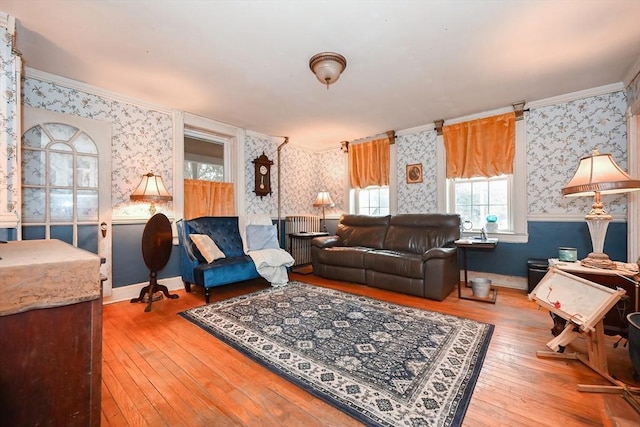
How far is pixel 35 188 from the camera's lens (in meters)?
2.68

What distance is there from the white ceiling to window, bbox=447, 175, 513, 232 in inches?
42.4

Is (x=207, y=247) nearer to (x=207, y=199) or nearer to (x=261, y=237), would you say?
(x=261, y=237)

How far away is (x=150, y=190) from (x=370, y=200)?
3.61 metres

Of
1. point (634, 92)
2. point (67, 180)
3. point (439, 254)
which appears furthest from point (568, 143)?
point (67, 180)

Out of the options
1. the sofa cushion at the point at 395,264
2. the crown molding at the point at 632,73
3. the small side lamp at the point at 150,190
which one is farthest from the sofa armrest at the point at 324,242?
the crown molding at the point at 632,73

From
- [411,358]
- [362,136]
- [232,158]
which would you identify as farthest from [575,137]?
[232,158]

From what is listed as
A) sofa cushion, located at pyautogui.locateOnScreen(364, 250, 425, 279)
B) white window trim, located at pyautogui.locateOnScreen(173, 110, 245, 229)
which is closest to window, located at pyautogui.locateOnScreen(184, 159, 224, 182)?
white window trim, located at pyautogui.locateOnScreen(173, 110, 245, 229)

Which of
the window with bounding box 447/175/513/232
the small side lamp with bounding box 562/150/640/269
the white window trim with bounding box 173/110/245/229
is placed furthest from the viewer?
the window with bounding box 447/175/513/232

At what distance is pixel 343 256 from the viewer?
12.7 feet

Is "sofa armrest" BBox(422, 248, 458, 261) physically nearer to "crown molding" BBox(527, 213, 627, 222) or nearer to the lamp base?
the lamp base

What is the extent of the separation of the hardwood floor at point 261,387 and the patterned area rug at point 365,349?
0.09 m

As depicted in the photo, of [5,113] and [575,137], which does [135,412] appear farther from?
[575,137]

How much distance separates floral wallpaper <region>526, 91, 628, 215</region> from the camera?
9.97 feet

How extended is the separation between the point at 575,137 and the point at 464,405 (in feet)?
11.6
